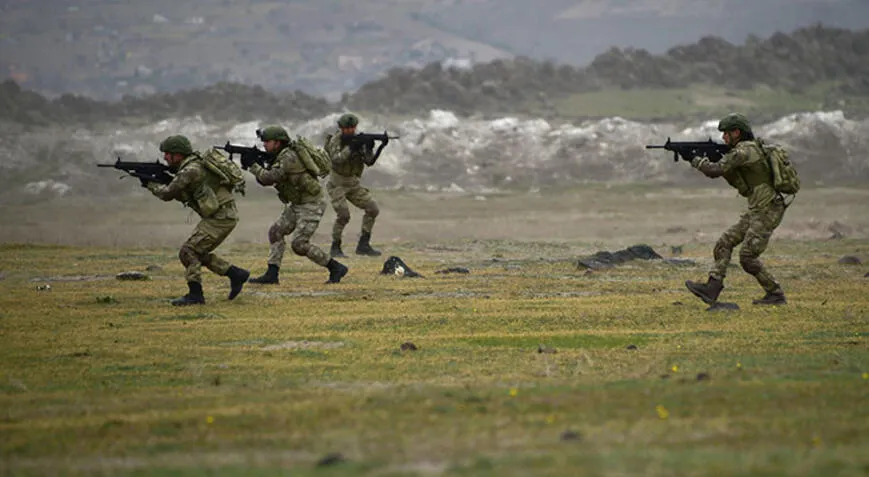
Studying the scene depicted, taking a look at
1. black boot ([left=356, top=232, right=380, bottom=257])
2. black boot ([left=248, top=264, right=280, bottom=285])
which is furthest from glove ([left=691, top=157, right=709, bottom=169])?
black boot ([left=356, top=232, right=380, bottom=257])

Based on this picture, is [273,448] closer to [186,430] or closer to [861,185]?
[186,430]

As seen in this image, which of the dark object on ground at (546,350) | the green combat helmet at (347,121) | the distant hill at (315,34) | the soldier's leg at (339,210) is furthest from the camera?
the distant hill at (315,34)

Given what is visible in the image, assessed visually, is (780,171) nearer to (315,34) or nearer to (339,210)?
(339,210)

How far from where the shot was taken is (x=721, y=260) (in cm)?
1656

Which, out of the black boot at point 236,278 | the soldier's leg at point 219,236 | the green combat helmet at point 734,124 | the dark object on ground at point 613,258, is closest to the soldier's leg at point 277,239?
the black boot at point 236,278

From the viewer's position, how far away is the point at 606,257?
23.3 metres

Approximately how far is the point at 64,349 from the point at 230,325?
213cm

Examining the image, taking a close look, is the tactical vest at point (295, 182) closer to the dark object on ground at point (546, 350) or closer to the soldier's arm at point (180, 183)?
the soldier's arm at point (180, 183)

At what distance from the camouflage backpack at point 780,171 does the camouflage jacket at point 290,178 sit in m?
5.63

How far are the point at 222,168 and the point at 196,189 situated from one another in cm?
35

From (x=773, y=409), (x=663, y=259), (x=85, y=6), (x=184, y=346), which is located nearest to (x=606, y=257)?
(x=663, y=259)

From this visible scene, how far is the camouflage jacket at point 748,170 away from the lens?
16031 mm

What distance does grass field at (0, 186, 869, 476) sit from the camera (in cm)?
865

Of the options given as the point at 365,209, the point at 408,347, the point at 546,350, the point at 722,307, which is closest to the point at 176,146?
the point at 408,347
